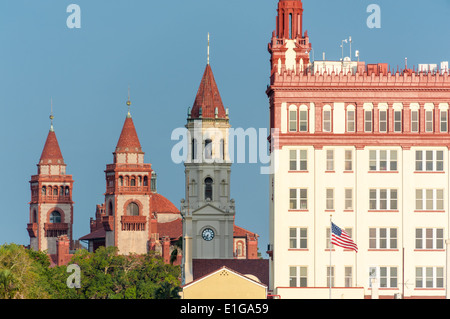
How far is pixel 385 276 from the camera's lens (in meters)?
135

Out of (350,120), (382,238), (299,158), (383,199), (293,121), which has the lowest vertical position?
(382,238)

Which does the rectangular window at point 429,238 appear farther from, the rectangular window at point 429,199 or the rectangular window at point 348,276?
the rectangular window at point 348,276

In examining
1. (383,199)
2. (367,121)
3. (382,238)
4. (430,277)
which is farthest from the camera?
(367,121)

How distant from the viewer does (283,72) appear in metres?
138

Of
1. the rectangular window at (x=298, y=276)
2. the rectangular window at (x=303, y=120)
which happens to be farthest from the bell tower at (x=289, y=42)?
the rectangular window at (x=298, y=276)

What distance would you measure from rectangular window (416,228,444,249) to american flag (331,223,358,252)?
35.9ft

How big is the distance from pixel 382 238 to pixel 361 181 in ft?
17.5

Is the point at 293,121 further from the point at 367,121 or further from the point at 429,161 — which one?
the point at 429,161

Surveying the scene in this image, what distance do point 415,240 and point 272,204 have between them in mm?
13001

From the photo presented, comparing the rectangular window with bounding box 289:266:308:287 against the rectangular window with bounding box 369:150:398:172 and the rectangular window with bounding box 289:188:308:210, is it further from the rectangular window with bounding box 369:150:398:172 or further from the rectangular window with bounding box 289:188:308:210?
the rectangular window with bounding box 369:150:398:172

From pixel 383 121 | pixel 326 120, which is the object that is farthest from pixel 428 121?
pixel 326 120
